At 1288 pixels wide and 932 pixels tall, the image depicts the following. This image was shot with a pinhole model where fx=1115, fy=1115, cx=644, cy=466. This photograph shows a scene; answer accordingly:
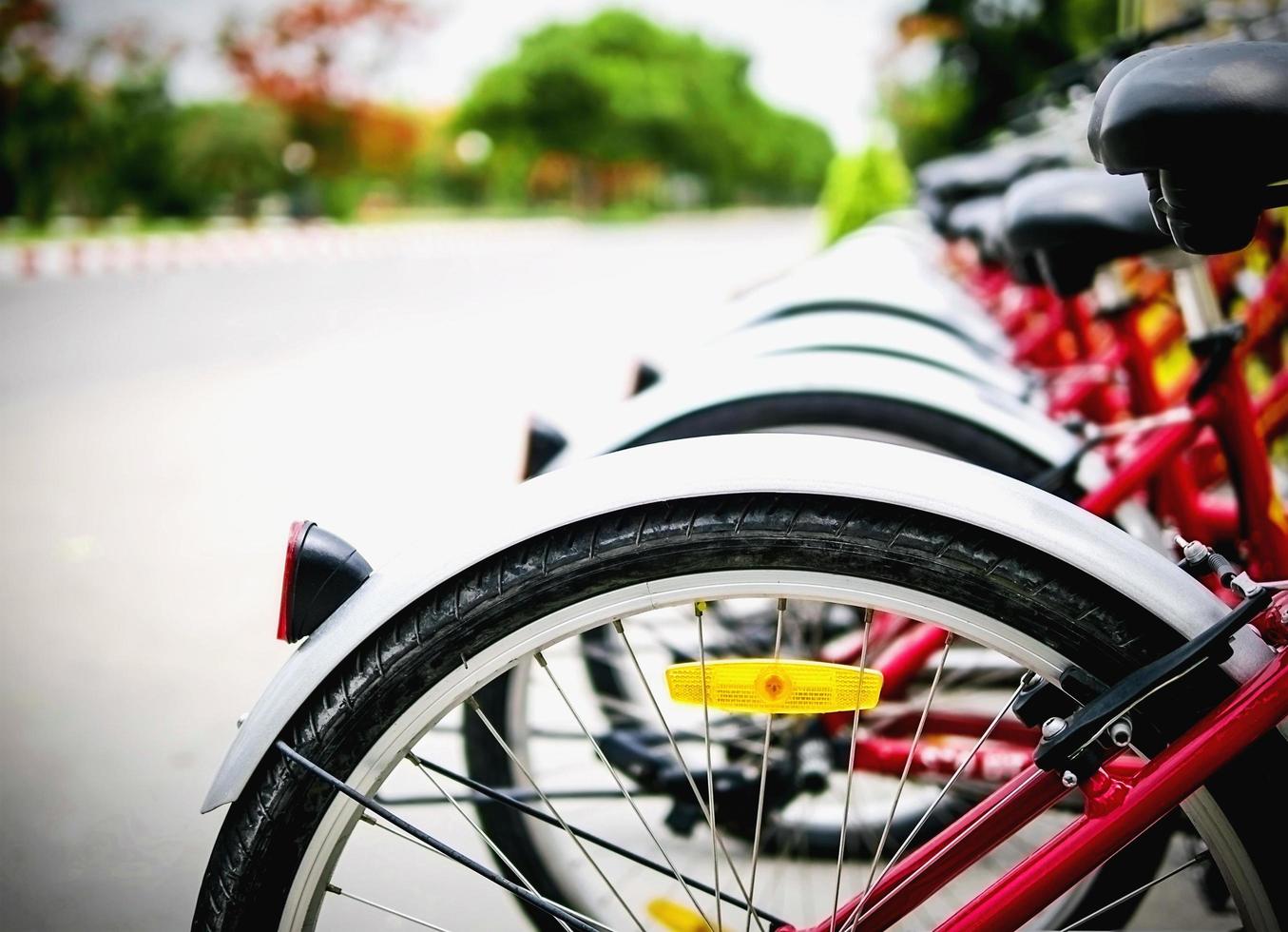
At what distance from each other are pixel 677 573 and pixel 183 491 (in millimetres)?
3917

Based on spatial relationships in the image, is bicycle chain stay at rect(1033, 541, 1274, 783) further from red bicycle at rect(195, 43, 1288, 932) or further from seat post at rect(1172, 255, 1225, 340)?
seat post at rect(1172, 255, 1225, 340)

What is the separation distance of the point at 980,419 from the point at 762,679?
776 mm

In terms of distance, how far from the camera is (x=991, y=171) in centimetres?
350

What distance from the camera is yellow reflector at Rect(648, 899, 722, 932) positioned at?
1417 mm

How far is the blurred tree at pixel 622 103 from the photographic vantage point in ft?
156

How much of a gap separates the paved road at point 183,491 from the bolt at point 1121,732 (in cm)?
58

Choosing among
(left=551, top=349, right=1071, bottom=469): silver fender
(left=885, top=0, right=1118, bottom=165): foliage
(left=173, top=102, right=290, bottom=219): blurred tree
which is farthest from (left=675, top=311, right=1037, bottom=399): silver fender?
(left=173, top=102, right=290, bottom=219): blurred tree

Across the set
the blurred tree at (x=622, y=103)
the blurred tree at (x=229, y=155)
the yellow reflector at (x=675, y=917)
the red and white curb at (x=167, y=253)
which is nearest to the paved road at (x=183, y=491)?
the yellow reflector at (x=675, y=917)

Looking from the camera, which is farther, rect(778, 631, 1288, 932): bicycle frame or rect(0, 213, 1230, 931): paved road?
rect(0, 213, 1230, 931): paved road

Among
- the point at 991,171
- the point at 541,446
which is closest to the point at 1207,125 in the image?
the point at 541,446

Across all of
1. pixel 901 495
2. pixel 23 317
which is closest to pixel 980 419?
pixel 901 495

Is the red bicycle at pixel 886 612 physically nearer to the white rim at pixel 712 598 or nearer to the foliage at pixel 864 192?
the white rim at pixel 712 598

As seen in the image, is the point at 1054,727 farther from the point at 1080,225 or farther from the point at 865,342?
the point at 865,342

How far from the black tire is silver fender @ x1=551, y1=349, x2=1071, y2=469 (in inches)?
24.8
